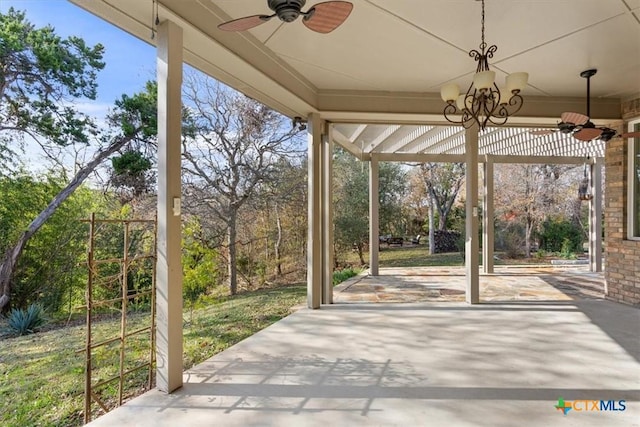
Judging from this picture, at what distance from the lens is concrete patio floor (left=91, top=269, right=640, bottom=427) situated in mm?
2180

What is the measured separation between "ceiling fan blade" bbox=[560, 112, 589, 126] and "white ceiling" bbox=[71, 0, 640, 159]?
1.67 feet

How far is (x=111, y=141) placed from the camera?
4152mm

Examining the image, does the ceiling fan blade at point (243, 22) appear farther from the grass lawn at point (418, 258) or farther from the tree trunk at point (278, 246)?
the grass lawn at point (418, 258)

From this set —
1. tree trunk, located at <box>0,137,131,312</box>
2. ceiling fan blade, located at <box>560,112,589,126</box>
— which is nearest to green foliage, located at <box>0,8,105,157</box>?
tree trunk, located at <box>0,137,131,312</box>

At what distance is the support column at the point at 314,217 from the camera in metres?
4.78

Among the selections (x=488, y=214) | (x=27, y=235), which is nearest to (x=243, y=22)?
(x=27, y=235)

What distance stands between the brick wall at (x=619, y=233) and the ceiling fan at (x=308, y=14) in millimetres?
5081

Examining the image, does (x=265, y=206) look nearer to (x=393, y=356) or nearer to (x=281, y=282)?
(x=281, y=282)

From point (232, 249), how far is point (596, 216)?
773 cm

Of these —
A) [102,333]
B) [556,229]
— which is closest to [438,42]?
[102,333]

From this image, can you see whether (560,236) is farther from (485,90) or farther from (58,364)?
(58,364)

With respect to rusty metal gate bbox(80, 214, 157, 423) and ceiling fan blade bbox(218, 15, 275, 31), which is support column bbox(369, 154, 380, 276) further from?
ceiling fan blade bbox(218, 15, 275, 31)

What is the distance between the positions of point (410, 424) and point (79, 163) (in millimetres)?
3760

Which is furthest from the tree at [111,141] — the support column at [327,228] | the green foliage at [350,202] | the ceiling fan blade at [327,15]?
the green foliage at [350,202]
